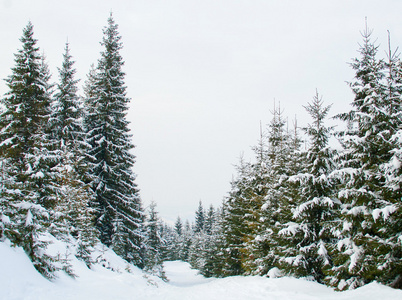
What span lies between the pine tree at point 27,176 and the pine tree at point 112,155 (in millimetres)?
6133

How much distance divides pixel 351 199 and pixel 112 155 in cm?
1833

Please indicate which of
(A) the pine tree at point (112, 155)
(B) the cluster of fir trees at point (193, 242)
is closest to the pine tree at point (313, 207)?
(A) the pine tree at point (112, 155)

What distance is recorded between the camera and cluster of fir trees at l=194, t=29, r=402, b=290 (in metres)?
9.59

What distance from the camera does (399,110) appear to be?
11227mm

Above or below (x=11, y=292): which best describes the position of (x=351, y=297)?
below

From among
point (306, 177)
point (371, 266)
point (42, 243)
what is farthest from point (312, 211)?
point (42, 243)

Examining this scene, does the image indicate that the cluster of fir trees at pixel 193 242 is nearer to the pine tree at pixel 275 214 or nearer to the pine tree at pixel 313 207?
the pine tree at pixel 275 214

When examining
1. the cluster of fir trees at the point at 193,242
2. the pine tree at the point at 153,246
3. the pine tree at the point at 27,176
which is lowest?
the cluster of fir trees at the point at 193,242

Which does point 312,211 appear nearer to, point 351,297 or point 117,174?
point 351,297

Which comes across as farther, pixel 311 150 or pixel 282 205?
pixel 282 205

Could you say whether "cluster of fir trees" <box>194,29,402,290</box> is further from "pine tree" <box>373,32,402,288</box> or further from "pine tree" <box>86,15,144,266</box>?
"pine tree" <box>86,15,144,266</box>

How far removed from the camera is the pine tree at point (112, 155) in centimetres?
2364

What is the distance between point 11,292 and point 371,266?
10996mm

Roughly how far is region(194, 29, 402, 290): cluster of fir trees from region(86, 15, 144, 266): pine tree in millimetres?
11909
